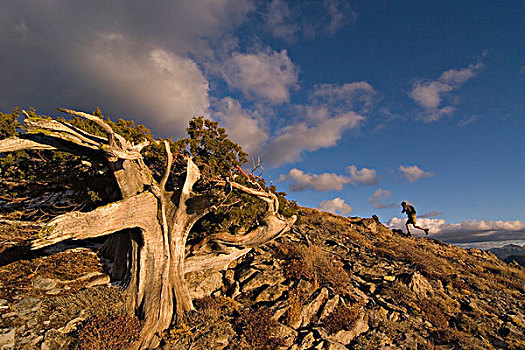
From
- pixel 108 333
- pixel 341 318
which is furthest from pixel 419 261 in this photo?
pixel 108 333

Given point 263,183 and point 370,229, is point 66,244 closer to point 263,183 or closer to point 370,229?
point 263,183

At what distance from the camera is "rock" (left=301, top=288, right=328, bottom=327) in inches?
391

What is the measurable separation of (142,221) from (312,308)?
26.2ft

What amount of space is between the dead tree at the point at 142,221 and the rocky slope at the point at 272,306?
69 centimetres

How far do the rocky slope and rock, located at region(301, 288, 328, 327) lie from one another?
0.14 ft

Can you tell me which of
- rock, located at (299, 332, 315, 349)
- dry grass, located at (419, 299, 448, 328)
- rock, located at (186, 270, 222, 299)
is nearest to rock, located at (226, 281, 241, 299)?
rock, located at (186, 270, 222, 299)

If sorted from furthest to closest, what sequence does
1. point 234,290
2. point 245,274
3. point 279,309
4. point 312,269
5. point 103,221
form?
point 312,269 < point 245,274 < point 234,290 < point 279,309 < point 103,221

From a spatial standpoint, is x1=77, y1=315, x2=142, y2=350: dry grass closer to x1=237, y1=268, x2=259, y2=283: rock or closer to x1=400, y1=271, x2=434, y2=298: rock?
x1=237, y1=268, x2=259, y2=283: rock

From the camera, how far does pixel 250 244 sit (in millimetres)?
12641

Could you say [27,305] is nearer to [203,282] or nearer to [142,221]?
[142,221]

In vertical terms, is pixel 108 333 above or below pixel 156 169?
below

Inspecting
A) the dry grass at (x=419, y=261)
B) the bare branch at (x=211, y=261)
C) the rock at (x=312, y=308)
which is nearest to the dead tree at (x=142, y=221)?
the bare branch at (x=211, y=261)

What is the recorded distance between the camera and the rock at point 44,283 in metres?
9.30

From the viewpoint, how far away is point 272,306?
10.3 meters
